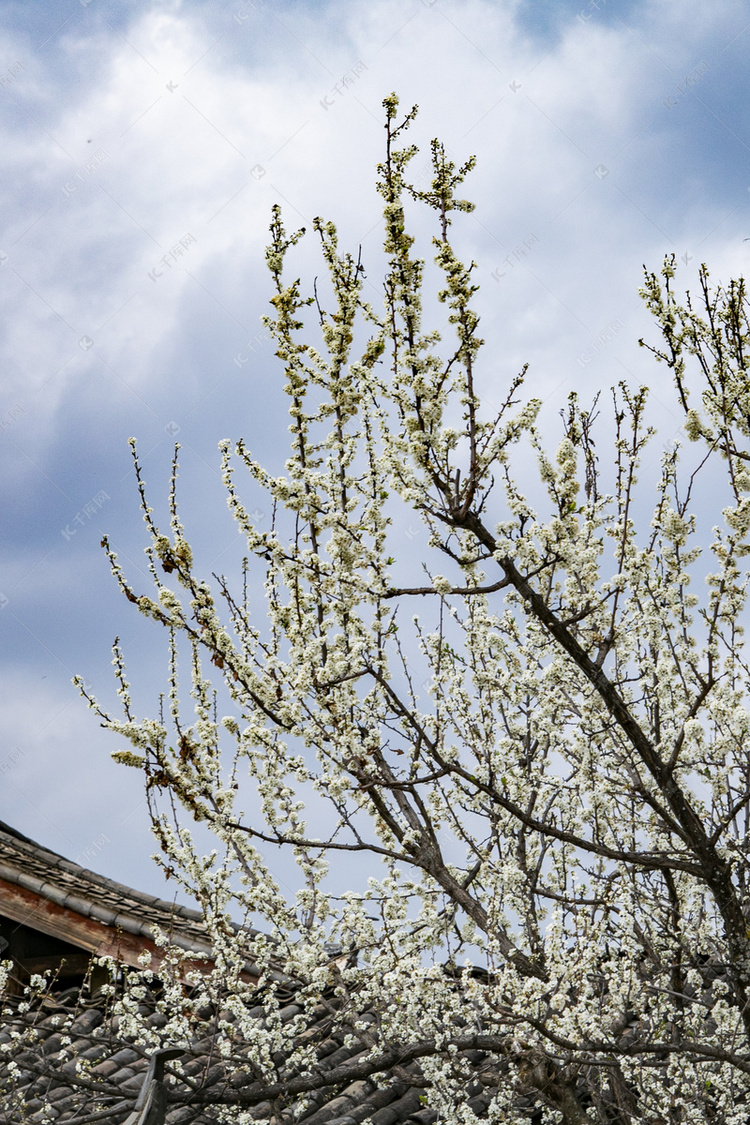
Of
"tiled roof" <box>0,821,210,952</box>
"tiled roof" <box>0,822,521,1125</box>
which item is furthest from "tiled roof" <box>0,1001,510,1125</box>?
"tiled roof" <box>0,821,210,952</box>

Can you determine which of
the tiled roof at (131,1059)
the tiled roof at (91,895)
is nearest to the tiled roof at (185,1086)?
the tiled roof at (131,1059)

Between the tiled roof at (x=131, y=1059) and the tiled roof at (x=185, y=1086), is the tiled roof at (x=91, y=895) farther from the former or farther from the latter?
the tiled roof at (x=185, y=1086)

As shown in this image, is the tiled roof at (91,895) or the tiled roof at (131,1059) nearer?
the tiled roof at (131,1059)

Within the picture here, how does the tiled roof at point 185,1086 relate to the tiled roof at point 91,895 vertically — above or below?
below

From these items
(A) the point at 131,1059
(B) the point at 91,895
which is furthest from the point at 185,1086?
(B) the point at 91,895

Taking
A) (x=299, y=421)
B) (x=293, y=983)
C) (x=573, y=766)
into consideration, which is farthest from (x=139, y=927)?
(x=299, y=421)

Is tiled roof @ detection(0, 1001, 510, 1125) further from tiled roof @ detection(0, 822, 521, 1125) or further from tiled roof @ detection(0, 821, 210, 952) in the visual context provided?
tiled roof @ detection(0, 821, 210, 952)

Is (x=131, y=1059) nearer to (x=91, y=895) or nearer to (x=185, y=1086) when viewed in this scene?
(x=185, y=1086)

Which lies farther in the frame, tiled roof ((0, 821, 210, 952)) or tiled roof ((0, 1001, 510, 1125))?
tiled roof ((0, 821, 210, 952))

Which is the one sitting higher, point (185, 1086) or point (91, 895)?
point (91, 895)

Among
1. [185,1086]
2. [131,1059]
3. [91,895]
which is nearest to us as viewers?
[185,1086]

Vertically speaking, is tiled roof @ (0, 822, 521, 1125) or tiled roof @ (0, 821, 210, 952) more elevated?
tiled roof @ (0, 821, 210, 952)

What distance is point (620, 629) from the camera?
5035mm

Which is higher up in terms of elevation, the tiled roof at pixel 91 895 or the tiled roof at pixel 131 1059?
the tiled roof at pixel 91 895
